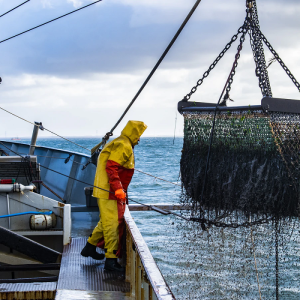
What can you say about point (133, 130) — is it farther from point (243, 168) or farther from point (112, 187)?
point (243, 168)

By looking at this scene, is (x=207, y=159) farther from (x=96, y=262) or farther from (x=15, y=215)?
(x=15, y=215)

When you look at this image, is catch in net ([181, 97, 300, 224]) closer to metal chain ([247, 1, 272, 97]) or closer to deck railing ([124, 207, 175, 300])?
metal chain ([247, 1, 272, 97])

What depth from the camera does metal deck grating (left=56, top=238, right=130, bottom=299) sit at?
3787 mm

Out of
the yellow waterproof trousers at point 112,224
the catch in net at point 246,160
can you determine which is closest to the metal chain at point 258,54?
the catch in net at point 246,160

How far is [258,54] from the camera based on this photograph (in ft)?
13.9

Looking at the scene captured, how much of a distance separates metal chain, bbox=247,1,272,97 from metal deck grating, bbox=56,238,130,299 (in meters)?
2.43

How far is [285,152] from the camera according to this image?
4406 mm

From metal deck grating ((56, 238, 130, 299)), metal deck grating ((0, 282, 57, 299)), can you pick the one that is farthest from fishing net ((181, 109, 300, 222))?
metal deck grating ((0, 282, 57, 299))

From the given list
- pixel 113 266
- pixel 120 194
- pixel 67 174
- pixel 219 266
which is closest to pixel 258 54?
pixel 120 194

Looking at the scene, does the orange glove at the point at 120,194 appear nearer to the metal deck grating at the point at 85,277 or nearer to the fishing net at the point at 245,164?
the metal deck grating at the point at 85,277

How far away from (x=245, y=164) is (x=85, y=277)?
2086mm

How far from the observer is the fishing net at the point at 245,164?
14.3 ft

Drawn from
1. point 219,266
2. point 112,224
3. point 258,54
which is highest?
point 258,54

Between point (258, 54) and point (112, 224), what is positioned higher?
Result: point (258, 54)
